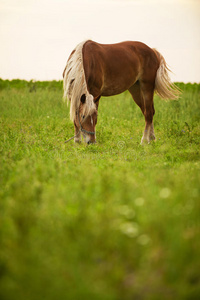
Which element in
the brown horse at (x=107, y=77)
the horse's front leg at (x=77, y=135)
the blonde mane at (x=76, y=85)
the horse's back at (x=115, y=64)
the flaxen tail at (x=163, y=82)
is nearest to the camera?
the blonde mane at (x=76, y=85)

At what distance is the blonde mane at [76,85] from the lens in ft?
17.5

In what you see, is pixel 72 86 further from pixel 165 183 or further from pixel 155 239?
pixel 155 239

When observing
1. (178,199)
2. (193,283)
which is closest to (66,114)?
(178,199)

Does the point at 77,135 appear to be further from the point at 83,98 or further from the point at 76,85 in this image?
the point at 76,85

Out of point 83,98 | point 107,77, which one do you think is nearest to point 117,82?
point 107,77

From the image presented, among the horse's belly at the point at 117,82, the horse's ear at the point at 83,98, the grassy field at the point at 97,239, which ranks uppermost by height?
the horse's belly at the point at 117,82

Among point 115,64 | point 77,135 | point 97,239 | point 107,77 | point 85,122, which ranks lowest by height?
point 77,135

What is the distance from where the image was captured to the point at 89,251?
1.77m

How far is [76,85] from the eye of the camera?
5.38m

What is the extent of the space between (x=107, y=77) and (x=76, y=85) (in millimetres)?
904

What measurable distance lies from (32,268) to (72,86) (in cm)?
432

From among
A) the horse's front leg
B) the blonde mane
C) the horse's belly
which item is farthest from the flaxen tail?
the horse's front leg

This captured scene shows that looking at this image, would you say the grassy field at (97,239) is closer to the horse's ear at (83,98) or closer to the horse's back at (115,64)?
the horse's ear at (83,98)

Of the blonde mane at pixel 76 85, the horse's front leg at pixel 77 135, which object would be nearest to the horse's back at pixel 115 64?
the blonde mane at pixel 76 85
